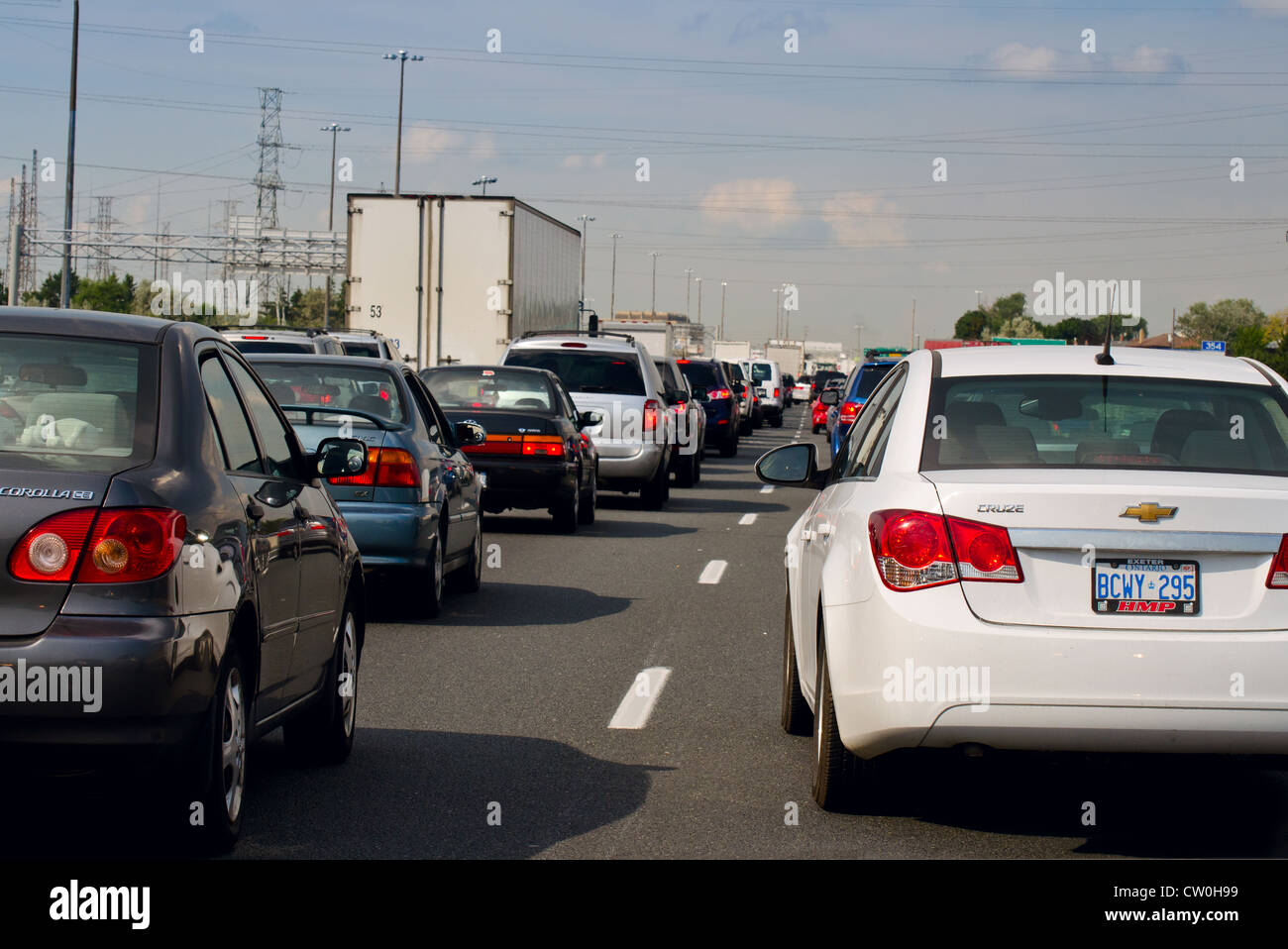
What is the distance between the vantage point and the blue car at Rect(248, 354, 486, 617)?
11.1 metres

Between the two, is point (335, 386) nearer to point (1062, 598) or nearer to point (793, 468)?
point (793, 468)

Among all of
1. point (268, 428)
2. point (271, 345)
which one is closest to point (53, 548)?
point (268, 428)

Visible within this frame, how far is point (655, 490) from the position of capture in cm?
2189

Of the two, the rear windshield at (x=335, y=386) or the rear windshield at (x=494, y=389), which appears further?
the rear windshield at (x=494, y=389)

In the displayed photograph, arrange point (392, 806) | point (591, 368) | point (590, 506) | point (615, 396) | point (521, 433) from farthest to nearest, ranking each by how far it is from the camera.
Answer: point (591, 368), point (615, 396), point (590, 506), point (521, 433), point (392, 806)

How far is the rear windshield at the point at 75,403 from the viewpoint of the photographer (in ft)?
16.5

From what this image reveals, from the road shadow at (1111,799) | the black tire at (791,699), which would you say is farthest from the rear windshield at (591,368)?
the road shadow at (1111,799)

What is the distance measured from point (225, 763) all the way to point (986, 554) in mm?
2364

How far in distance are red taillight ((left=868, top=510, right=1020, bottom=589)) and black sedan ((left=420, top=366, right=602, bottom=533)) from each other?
1127 centimetres

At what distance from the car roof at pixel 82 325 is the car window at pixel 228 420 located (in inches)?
8.0

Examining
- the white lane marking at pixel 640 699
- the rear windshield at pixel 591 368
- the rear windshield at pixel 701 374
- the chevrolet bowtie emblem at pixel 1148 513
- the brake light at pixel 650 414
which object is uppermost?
the rear windshield at pixel 701 374

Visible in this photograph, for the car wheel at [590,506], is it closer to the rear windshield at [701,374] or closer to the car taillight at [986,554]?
the car taillight at [986,554]
